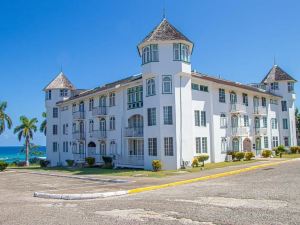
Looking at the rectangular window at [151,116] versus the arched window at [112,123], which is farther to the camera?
the arched window at [112,123]

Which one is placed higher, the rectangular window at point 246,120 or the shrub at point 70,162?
the rectangular window at point 246,120

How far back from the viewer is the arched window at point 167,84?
101 ft

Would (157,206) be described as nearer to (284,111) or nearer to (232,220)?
(232,220)

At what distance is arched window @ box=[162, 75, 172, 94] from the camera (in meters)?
30.7

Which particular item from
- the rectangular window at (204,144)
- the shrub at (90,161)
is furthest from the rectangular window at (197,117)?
the shrub at (90,161)

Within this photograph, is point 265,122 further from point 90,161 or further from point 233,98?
point 90,161

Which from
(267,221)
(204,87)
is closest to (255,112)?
(204,87)

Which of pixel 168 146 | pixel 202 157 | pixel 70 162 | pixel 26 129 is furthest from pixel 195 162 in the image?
pixel 26 129

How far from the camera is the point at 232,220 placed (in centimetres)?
934

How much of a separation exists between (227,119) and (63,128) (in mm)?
24352

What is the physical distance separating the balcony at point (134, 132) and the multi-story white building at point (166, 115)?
3.9 inches

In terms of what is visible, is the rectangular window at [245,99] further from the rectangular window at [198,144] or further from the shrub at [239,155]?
the rectangular window at [198,144]

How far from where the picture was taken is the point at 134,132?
33531 millimetres

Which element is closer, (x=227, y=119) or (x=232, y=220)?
(x=232, y=220)
